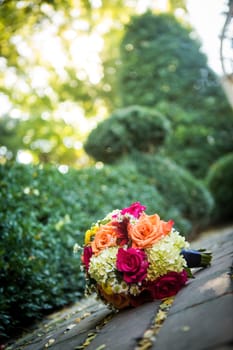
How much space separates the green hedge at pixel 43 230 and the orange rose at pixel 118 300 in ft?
4.08

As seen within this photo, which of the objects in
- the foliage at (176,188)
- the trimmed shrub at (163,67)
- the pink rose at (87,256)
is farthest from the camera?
the trimmed shrub at (163,67)

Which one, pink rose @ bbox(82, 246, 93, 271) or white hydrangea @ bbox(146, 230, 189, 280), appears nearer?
white hydrangea @ bbox(146, 230, 189, 280)

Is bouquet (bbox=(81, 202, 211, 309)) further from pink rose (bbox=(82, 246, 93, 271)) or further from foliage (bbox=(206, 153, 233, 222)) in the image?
foliage (bbox=(206, 153, 233, 222))

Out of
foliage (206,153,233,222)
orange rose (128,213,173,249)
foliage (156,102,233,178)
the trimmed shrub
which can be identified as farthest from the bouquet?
the trimmed shrub

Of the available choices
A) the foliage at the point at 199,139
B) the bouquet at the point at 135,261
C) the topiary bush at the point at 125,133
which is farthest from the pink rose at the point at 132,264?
the foliage at the point at 199,139

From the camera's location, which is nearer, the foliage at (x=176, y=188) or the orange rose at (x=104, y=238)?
the orange rose at (x=104, y=238)

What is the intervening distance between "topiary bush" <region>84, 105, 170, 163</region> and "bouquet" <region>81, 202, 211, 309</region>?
5.31 meters

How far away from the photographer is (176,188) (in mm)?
7945

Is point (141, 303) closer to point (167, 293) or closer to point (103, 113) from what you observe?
point (167, 293)

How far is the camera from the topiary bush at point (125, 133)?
7949mm

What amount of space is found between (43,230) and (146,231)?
2084 mm

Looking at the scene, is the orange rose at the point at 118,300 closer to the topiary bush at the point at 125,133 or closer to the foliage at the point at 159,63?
the topiary bush at the point at 125,133

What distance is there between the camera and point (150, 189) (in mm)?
7445

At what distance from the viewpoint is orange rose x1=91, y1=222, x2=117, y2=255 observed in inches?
104
